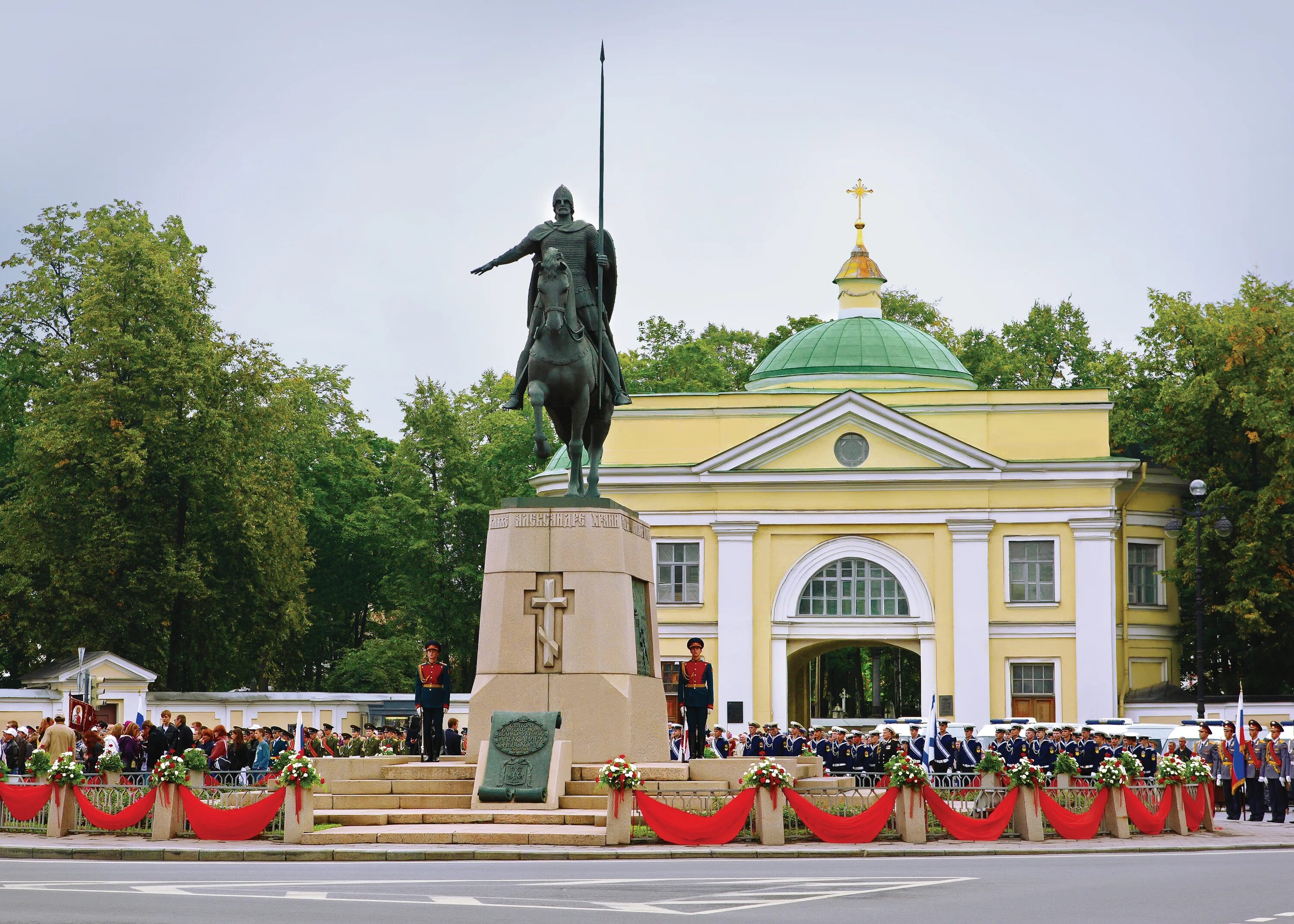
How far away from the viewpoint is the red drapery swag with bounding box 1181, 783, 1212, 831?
23.4 meters

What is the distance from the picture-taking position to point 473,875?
1577cm

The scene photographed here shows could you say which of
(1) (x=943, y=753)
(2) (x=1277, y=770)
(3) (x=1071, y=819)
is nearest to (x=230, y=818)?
(3) (x=1071, y=819)

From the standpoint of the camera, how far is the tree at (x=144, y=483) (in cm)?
4325

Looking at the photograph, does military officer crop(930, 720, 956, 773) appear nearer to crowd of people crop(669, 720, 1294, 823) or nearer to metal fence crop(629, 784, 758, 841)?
crowd of people crop(669, 720, 1294, 823)

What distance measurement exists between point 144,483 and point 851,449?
17217 millimetres

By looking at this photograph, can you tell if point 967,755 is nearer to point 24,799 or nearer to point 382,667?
point 24,799

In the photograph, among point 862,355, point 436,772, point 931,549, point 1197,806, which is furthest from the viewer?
point 862,355

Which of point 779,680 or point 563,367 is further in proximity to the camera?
point 779,680

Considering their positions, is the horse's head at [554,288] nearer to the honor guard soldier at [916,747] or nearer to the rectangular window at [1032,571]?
the honor guard soldier at [916,747]

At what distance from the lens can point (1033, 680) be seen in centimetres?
4791

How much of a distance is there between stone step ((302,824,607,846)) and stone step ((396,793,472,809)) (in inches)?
45.1

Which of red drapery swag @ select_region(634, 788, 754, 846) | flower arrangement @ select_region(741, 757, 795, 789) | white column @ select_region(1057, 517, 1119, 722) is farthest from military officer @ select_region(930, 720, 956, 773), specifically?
white column @ select_region(1057, 517, 1119, 722)

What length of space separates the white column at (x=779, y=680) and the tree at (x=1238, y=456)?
9943mm

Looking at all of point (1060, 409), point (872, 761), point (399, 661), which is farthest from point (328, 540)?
point (872, 761)
